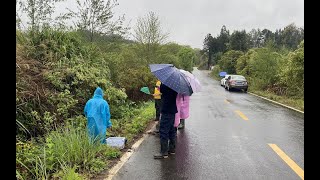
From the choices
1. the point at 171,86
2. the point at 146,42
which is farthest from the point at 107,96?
the point at 146,42

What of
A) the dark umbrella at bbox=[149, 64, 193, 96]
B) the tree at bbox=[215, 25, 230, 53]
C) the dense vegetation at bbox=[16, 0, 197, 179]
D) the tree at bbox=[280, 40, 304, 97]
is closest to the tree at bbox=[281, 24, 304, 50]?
the tree at bbox=[215, 25, 230, 53]

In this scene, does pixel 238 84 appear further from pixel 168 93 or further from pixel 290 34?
pixel 290 34

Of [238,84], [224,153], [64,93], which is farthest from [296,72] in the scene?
[64,93]

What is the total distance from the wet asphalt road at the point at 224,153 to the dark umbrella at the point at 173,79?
1.49 metres

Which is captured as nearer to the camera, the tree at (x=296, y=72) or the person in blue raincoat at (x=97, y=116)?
the person in blue raincoat at (x=97, y=116)

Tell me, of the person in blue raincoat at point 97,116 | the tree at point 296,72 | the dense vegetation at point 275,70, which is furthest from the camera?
the dense vegetation at point 275,70

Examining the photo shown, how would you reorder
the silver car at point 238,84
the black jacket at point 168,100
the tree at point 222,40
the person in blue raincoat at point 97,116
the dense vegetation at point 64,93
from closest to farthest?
1. the dense vegetation at point 64,93
2. the black jacket at point 168,100
3. the person in blue raincoat at point 97,116
4. the silver car at point 238,84
5. the tree at point 222,40

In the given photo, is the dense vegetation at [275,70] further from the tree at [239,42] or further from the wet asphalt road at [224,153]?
the tree at [239,42]

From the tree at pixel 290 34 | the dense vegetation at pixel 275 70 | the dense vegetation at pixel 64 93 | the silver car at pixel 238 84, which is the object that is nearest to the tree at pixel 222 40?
the tree at pixel 290 34

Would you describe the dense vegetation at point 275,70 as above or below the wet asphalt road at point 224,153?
above

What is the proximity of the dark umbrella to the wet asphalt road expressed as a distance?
1486 mm

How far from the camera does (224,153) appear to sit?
7.79 meters

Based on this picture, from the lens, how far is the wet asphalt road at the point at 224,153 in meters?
6.20
